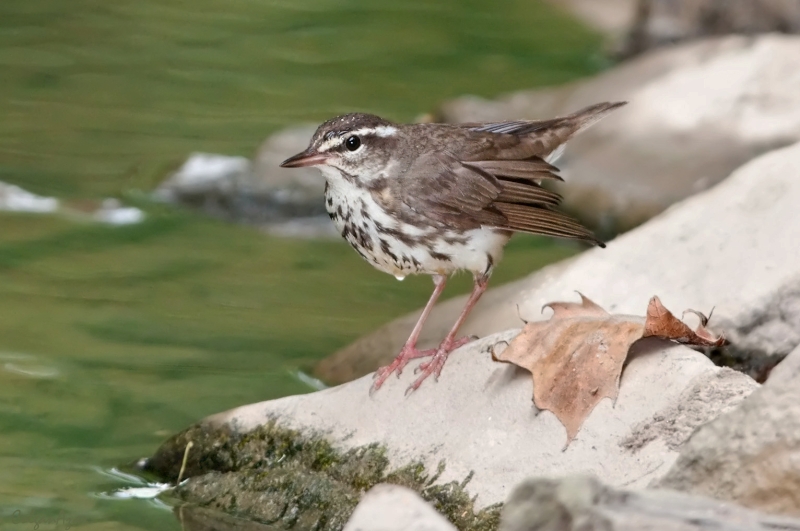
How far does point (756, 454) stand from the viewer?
3205 mm

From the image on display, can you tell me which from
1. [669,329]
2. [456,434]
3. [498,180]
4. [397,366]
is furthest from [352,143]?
[669,329]

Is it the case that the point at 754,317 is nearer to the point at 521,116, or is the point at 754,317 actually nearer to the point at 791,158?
the point at 791,158

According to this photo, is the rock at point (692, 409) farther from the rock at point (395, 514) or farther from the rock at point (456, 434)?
the rock at point (395, 514)

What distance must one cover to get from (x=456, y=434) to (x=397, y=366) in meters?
0.57

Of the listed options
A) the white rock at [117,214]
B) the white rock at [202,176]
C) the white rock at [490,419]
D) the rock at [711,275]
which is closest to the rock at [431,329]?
the rock at [711,275]

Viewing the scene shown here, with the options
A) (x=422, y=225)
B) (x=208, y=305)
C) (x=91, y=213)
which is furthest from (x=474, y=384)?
(x=91, y=213)

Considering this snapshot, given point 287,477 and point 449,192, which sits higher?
point 449,192

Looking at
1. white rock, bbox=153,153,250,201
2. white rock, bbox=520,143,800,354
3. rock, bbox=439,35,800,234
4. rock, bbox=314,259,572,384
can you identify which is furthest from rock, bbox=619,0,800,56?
rock, bbox=314,259,572,384

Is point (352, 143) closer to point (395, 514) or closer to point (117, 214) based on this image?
point (395, 514)

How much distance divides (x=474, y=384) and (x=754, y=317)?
1449 mm

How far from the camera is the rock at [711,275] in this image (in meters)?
5.28

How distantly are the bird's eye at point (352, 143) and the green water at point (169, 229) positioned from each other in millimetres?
1550

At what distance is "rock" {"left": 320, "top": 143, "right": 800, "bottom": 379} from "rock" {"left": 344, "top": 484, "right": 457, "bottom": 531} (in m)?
2.66

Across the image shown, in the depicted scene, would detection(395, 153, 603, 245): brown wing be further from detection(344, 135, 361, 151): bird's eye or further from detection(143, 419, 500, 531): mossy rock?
detection(143, 419, 500, 531): mossy rock
